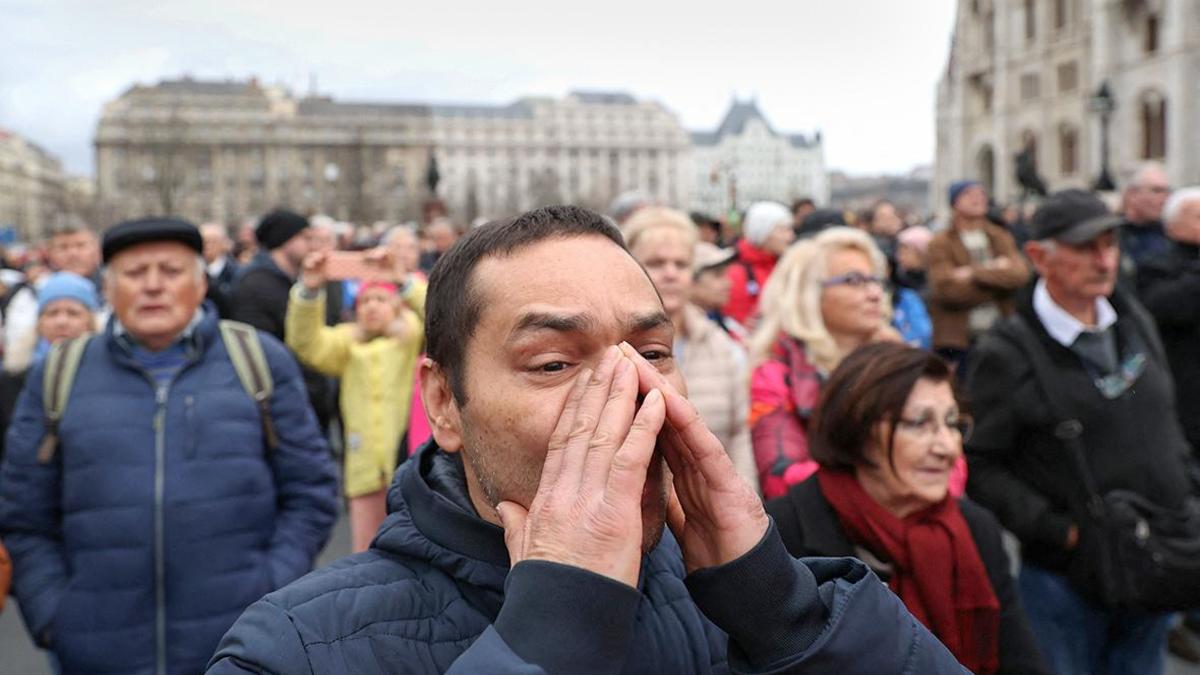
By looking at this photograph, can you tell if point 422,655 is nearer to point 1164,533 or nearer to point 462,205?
point 1164,533

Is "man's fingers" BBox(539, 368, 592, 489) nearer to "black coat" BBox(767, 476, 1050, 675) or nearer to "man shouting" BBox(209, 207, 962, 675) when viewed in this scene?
"man shouting" BBox(209, 207, 962, 675)

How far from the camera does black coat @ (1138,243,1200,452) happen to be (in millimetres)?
5141

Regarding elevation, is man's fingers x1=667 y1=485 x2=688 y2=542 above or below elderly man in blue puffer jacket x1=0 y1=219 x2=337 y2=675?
above

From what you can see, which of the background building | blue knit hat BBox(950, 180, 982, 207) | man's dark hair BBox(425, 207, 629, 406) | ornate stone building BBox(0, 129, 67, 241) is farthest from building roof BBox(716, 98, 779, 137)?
man's dark hair BBox(425, 207, 629, 406)

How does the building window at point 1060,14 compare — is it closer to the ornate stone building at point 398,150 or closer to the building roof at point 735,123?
the ornate stone building at point 398,150

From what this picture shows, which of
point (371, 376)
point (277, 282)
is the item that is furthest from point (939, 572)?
point (277, 282)

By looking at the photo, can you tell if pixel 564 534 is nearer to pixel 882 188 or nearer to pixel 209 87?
pixel 882 188

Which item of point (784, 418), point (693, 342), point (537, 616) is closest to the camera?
point (537, 616)

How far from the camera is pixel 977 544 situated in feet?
8.84

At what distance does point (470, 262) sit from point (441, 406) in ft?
0.70

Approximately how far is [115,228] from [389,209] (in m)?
100

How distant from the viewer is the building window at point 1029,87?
44.4m

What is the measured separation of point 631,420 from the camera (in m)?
1.15

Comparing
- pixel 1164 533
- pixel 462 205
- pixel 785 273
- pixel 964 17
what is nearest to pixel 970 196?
pixel 785 273
